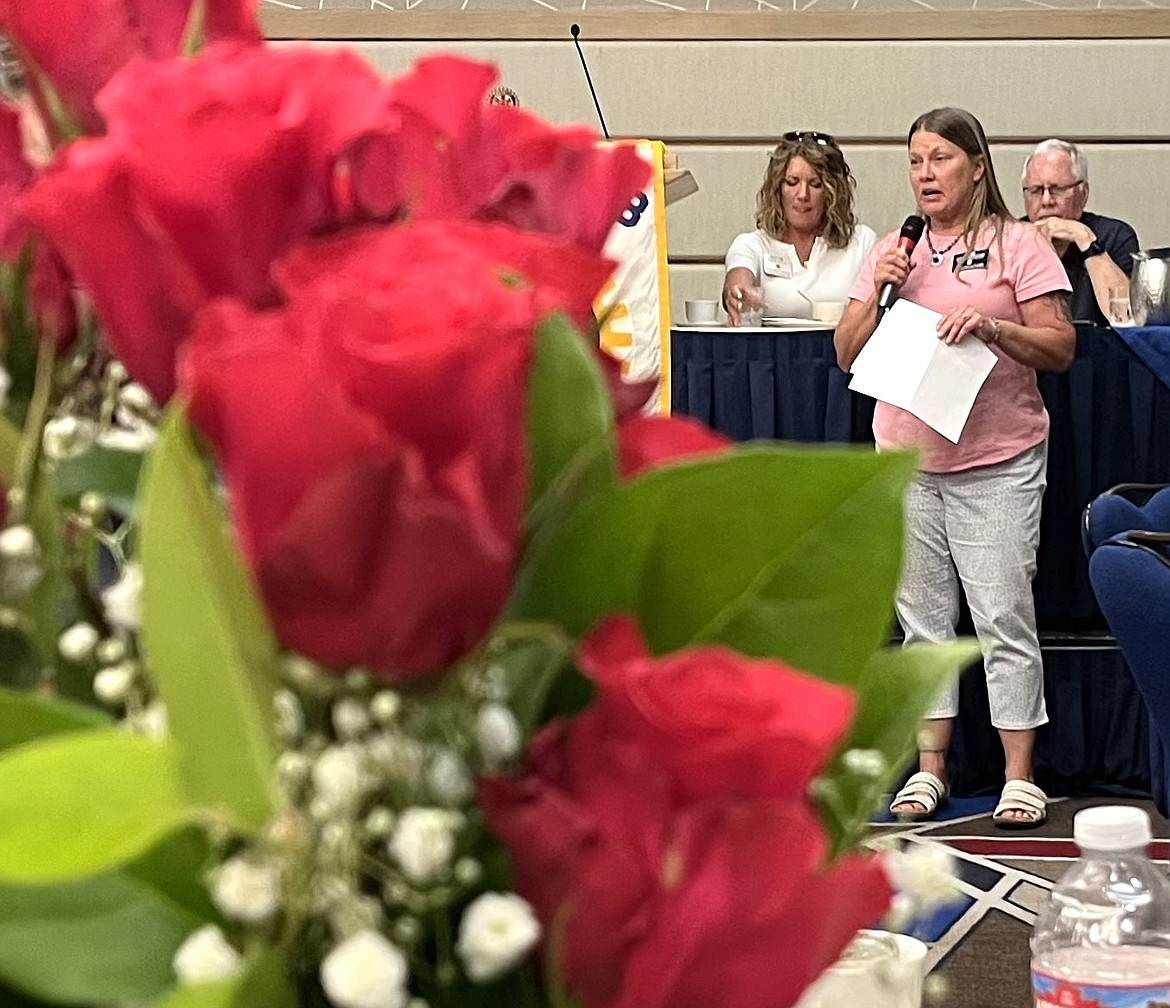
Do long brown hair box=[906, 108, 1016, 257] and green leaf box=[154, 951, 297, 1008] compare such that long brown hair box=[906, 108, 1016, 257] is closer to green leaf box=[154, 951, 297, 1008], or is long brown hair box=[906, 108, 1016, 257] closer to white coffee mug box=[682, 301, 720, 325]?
white coffee mug box=[682, 301, 720, 325]

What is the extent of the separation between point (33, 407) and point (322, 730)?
0.09m

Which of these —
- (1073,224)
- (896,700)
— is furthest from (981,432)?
(896,700)

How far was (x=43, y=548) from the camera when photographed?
0.29 meters

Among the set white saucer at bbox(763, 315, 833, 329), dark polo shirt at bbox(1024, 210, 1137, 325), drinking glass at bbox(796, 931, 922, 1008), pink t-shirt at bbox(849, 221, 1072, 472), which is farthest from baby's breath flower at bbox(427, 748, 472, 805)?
dark polo shirt at bbox(1024, 210, 1137, 325)

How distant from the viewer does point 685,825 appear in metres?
0.24

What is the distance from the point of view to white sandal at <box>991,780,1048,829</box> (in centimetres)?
346

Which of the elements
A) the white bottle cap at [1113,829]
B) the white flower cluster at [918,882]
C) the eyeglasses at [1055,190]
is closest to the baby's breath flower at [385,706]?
the white flower cluster at [918,882]

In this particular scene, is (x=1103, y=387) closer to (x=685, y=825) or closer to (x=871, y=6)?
(x=871, y=6)

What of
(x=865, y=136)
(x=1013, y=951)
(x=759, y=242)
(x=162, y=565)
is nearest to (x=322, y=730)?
(x=162, y=565)

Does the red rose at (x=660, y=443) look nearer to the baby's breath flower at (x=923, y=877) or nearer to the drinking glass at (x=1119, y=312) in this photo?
the baby's breath flower at (x=923, y=877)

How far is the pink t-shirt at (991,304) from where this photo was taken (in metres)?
3.38

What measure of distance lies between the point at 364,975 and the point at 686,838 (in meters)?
0.05

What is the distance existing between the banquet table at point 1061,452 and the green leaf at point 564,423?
334 cm

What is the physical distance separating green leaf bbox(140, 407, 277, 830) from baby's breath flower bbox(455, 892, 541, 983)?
4 centimetres
